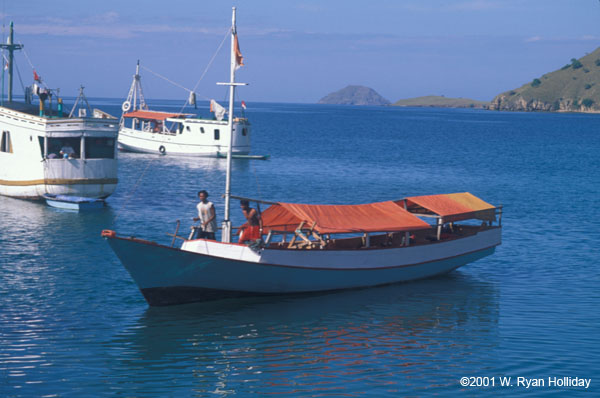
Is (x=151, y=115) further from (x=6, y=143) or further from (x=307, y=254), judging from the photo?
(x=307, y=254)

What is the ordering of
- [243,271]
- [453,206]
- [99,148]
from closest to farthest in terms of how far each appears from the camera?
1. [243,271]
2. [453,206]
3. [99,148]

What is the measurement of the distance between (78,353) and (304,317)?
21.2 feet

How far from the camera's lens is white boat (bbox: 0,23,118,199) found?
117 feet

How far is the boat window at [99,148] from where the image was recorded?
36.2 metres

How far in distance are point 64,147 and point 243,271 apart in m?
19.2

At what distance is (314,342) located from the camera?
18.2 metres

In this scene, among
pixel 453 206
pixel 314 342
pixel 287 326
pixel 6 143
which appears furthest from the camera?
pixel 6 143

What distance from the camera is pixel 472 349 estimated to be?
1833cm

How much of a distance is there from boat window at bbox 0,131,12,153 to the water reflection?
21062 millimetres

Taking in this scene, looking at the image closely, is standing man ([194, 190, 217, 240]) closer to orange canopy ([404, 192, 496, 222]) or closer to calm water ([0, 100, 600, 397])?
calm water ([0, 100, 600, 397])

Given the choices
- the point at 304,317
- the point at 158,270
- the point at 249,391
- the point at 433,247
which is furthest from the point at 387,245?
the point at 249,391

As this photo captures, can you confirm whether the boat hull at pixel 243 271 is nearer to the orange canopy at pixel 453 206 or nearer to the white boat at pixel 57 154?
the orange canopy at pixel 453 206

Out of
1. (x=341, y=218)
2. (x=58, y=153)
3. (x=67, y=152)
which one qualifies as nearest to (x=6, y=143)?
(x=58, y=153)

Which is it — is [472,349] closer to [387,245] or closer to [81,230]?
[387,245]
